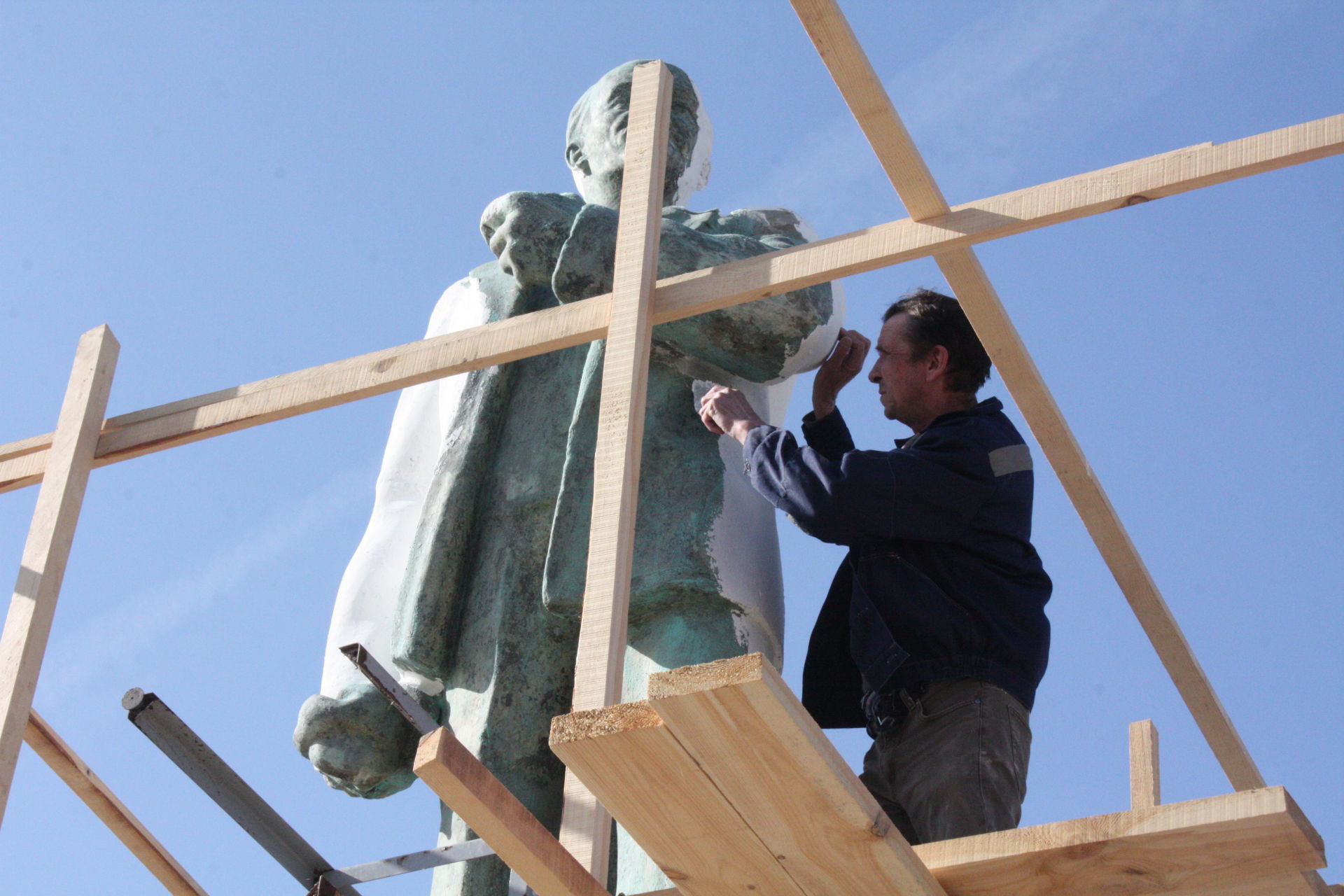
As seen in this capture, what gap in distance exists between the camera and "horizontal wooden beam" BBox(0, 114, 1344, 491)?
3123 mm

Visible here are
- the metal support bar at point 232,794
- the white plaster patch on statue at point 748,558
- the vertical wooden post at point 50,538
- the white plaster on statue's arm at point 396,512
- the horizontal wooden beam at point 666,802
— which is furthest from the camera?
the white plaster on statue's arm at point 396,512

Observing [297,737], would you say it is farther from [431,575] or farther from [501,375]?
[501,375]

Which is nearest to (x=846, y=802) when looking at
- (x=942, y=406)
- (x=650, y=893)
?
(x=650, y=893)

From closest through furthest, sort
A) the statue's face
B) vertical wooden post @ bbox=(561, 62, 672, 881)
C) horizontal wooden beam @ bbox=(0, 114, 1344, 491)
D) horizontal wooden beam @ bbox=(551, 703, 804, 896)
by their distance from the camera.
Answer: horizontal wooden beam @ bbox=(551, 703, 804, 896) → vertical wooden post @ bbox=(561, 62, 672, 881) → horizontal wooden beam @ bbox=(0, 114, 1344, 491) → the statue's face

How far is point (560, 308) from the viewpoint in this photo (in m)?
3.51

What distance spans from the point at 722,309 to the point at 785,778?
2.06 meters

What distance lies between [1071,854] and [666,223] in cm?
214

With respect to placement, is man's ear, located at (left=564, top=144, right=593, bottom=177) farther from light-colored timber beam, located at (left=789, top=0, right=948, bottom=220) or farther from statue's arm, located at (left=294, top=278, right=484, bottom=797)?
light-colored timber beam, located at (left=789, top=0, right=948, bottom=220)

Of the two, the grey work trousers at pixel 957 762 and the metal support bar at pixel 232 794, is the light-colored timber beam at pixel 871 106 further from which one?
the metal support bar at pixel 232 794

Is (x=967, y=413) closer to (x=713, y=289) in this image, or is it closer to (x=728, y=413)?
(x=728, y=413)

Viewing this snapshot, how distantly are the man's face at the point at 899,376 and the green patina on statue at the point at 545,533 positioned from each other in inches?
5.4

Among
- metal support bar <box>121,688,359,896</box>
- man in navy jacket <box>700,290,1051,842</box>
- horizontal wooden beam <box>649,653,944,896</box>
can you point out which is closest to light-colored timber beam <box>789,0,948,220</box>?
man in navy jacket <box>700,290,1051,842</box>

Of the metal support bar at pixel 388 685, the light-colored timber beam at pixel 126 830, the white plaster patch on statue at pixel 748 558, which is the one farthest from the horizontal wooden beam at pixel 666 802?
the light-colored timber beam at pixel 126 830

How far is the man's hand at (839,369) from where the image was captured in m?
4.34
